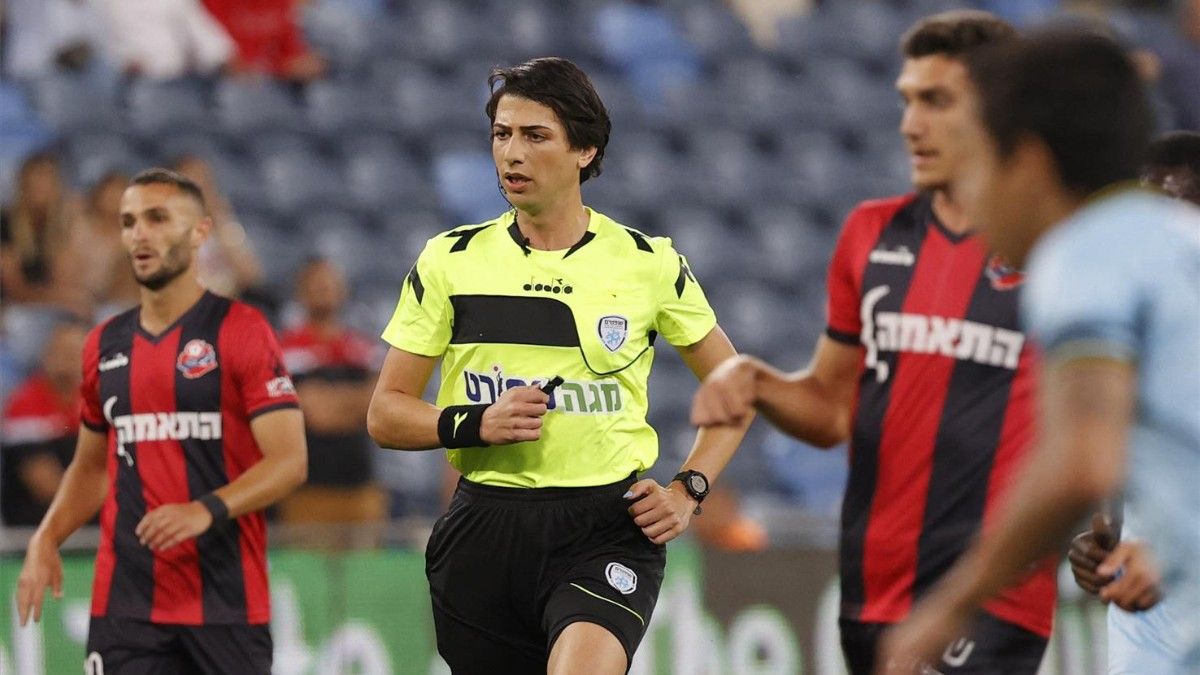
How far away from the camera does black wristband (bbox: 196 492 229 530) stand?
6.23 metres

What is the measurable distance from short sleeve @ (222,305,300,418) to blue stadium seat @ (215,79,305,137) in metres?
6.54

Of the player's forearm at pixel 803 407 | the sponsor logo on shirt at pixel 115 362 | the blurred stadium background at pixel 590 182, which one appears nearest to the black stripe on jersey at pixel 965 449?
the player's forearm at pixel 803 407

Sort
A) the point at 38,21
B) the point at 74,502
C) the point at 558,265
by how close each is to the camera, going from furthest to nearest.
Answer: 1. the point at 38,21
2. the point at 74,502
3. the point at 558,265

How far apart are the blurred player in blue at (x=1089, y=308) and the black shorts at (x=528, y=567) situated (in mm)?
2537

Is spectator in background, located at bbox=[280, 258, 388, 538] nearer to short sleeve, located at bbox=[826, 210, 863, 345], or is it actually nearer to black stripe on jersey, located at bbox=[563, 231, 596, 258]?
black stripe on jersey, located at bbox=[563, 231, 596, 258]

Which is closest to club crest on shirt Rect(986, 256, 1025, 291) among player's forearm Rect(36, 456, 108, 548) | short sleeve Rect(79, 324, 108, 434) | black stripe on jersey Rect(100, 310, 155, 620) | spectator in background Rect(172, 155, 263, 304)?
black stripe on jersey Rect(100, 310, 155, 620)

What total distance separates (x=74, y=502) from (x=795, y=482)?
24.3ft

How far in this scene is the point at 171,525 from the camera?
241 inches

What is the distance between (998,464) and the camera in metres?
4.83

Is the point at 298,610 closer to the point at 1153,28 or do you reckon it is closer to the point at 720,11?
the point at 720,11

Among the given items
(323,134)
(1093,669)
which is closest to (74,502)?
(1093,669)

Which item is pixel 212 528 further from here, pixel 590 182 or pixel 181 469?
pixel 590 182

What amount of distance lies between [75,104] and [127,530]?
6.30 metres

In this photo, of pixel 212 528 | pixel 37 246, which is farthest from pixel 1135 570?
pixel 37 246
